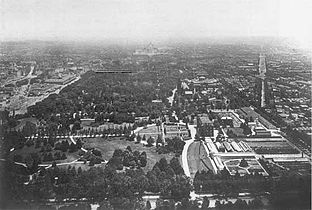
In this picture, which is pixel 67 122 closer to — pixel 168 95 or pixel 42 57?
pixel 42 57

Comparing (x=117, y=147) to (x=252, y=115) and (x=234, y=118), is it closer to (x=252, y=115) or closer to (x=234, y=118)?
(x=234, y=118)

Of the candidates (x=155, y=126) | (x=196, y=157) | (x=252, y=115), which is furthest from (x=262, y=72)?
(x=155, y=126)

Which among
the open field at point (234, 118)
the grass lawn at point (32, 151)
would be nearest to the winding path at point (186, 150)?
the open field at point (234, 118)

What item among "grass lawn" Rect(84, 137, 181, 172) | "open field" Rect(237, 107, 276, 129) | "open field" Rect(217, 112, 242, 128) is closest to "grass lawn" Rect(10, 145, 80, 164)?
"grass lawn" Rect(84, 137, 181, 172)

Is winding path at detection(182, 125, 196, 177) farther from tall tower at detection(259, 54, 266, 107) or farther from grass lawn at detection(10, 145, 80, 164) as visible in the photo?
grass lawn at detection(10, 145, 80, 164)

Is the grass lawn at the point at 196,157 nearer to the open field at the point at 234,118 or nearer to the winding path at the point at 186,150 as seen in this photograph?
the winding path at the point at 186,150

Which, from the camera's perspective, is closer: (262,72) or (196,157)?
(196,157)
